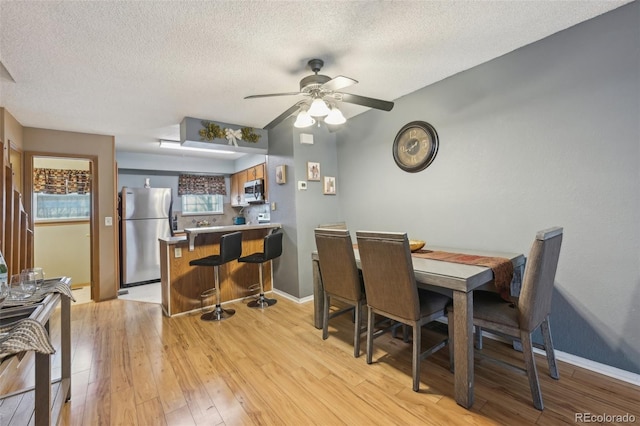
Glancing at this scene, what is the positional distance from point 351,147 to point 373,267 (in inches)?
85.2

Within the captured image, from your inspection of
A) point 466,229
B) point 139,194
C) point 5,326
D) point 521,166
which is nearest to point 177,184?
point 139,194

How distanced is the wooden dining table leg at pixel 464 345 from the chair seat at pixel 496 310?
180mm

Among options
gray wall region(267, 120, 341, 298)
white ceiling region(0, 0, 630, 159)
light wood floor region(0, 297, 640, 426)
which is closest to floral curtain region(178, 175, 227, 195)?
gray wall region(267, 120, 341, 298)

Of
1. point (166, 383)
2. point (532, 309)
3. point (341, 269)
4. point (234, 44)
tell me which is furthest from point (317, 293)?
point (234, 44)

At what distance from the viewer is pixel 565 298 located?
2.07 m

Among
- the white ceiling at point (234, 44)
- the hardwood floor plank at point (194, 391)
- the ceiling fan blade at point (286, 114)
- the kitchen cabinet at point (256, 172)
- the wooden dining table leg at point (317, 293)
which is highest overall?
the white ceiling at point (234, 44)

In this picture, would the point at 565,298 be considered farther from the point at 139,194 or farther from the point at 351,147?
the point at 139,194

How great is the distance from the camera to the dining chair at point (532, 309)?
155 cm

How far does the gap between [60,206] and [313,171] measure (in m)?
4.48

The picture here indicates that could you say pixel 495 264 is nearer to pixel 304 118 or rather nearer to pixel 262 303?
pixel 304 118

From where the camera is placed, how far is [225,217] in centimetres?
623

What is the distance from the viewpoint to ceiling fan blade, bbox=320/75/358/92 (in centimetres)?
193

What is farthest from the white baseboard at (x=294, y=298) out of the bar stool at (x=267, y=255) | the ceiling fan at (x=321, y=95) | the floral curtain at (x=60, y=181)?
the floral curtain at (x=60, y=181)

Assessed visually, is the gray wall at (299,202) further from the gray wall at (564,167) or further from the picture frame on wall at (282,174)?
the gray wall at (564,167)
